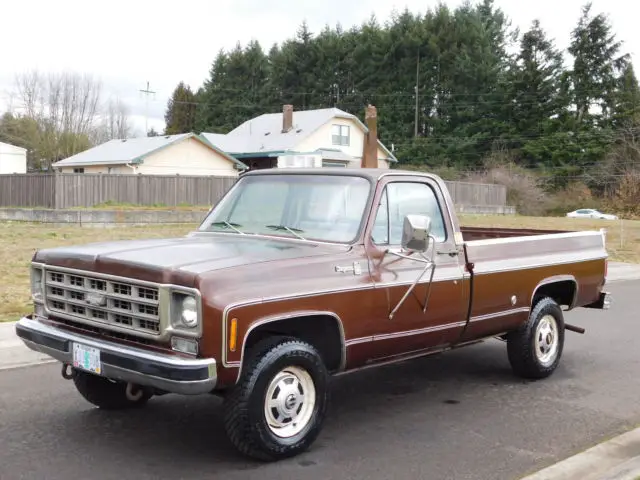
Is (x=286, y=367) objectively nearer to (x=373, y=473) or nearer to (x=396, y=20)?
(x=373, y=473)

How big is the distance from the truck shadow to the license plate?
0.64m

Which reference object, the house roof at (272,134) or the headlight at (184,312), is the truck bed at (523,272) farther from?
the house roof at (272,134)

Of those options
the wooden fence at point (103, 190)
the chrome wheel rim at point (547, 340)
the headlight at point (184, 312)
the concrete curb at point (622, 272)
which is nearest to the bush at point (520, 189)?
the wooden fence at point (103, 190)

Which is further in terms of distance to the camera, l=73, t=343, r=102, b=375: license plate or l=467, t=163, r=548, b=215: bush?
l=467, t=163, r=548, b=215: bush

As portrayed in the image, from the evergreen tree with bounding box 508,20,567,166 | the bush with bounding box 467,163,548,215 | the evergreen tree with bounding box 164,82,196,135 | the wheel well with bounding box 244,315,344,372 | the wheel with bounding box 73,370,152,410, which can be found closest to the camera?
the wheel well with bounding box 244,315,344,372

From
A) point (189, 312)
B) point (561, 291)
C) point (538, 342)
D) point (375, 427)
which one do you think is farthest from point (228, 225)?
point (561, 291)

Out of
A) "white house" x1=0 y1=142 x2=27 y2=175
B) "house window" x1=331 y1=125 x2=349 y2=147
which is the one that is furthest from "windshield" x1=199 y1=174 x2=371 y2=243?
"white house" x1=0 y1=142 x2=27 y2=175

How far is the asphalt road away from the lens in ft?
14.8

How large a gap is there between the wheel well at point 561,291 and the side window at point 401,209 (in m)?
1.69

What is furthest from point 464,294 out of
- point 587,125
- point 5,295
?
point 587,125

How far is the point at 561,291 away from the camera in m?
7.25

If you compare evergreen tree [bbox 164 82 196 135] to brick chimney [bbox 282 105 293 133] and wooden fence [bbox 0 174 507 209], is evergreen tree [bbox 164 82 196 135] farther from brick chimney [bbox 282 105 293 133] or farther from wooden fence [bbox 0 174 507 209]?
wooden fence [bbox 0 174 507 209]

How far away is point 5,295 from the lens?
10.7 meters

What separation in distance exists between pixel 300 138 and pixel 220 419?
46270 mm
